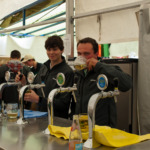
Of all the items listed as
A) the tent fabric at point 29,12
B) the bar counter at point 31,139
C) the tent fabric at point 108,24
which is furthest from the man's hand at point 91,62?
the tent fabric at point 29,12

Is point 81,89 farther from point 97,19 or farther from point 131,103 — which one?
point 97,19

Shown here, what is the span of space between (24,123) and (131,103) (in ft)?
4.46

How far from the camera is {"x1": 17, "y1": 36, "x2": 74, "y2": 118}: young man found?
2.03 m

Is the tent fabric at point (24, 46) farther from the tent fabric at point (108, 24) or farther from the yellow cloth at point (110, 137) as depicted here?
the yellow cloth at point (110, 137)

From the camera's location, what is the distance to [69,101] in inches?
82.5

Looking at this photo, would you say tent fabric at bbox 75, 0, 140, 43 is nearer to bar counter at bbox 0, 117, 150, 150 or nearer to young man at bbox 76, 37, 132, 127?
young man at bbox 76, 37, 132, 127

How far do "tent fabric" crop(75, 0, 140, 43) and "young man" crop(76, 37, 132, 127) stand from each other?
2.29 feet

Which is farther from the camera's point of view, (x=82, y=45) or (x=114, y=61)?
(x=114, y=61)

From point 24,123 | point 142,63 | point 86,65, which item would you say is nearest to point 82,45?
point 86,65

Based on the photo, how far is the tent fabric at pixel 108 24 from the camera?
2574 mm

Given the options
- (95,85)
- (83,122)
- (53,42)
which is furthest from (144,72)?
(83,122)

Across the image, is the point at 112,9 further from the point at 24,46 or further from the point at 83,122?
the point at 24,46

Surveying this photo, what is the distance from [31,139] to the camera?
54.7 inches

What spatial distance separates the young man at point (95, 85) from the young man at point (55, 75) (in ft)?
0.42
